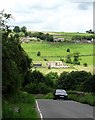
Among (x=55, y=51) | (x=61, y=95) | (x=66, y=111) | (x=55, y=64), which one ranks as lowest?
(x=55, y=64)

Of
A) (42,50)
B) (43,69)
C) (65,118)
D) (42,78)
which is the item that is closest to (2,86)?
(65,118)

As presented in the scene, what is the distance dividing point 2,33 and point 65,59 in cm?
12086

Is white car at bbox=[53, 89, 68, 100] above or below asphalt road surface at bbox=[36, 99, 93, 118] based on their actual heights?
below

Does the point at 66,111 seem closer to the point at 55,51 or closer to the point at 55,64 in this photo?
the point at 55,64

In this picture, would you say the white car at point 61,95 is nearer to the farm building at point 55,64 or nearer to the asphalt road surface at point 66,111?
the asphalt road surface at point 66,111

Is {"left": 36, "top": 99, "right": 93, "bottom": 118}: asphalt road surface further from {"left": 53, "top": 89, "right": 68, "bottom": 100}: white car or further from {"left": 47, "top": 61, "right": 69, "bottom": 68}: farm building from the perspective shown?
{"left": 47, "top": 61, "right": 69, "bottom": 68}: farm building

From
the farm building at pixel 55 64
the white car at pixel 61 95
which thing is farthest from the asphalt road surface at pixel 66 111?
the farm building at pixel 55 64

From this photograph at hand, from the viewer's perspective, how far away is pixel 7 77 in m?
18.4

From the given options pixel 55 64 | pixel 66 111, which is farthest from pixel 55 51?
pixel 66 111

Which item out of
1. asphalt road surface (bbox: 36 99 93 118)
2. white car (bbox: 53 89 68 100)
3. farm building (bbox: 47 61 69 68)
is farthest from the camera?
farm building (bbox: 47 61 69 68)

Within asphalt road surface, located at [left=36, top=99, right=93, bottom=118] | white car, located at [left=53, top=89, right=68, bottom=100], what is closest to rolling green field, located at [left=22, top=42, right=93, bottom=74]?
white car, located at [left=53, top=89, right=68, bottom=100]

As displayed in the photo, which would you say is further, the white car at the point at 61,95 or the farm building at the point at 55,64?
the farm building at the point at 55,64

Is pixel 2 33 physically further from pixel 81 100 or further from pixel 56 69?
pixel 56 69

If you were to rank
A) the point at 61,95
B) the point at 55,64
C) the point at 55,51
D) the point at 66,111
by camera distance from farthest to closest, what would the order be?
the point at 55,51, the point at 55,64, the point at 61,95, the point at 66,111
